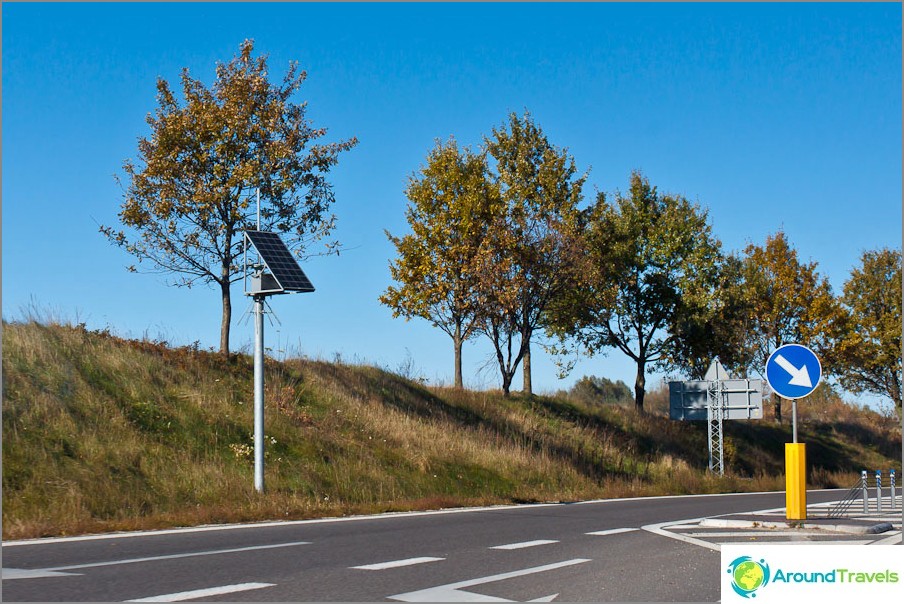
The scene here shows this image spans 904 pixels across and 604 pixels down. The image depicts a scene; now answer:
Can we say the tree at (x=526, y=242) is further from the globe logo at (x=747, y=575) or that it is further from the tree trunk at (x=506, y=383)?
the globe logo at (x=747, y=575)

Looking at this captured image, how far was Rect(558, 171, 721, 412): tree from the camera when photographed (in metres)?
41.1

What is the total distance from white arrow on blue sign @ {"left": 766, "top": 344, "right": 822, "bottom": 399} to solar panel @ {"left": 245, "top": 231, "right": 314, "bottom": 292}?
7.96m

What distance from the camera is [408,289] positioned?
3309cm

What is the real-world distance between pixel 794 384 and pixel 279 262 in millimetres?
9080

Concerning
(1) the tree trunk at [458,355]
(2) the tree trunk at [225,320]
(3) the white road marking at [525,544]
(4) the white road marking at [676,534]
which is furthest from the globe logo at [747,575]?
(1) the tree trunk at [458,355]

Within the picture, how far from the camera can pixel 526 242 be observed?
33.6 meters

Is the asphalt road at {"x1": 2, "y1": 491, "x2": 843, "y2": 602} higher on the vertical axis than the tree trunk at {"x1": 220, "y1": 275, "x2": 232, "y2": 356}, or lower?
lower

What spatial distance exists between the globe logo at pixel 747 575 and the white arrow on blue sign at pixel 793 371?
679 centimetres

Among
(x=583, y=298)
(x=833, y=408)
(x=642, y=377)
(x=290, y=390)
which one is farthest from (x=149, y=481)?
(x=833, y=408)

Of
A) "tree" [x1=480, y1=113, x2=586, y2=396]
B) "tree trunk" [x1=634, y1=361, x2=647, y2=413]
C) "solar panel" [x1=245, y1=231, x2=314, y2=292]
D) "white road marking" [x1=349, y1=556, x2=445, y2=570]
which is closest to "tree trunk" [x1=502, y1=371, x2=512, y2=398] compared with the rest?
"tree" [x1=480, y1=113, x2=586, y2=396]

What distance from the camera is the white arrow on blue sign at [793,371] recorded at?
1339cm

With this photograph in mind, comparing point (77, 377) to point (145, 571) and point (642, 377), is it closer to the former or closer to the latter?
point (145, 571)

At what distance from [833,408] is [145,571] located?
6373 cm

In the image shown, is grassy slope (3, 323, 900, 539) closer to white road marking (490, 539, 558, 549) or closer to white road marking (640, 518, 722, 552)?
white road marking (490, 539, 558, 549)
